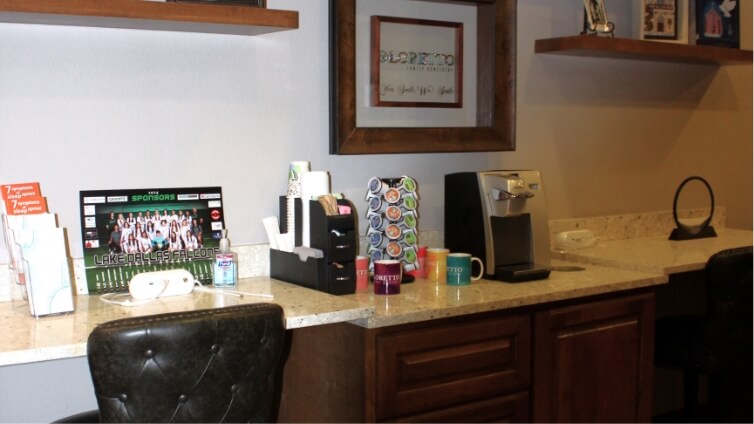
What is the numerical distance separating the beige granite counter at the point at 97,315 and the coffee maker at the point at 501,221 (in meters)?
0.61

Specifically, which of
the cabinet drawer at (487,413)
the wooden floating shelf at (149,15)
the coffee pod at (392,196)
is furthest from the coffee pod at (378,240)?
the wooden floating shelf at (149,15)

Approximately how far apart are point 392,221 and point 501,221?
0.34m

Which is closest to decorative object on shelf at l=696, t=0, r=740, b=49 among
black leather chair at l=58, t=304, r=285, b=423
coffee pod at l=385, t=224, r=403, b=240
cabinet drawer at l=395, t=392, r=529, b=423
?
coffee pod at l=385, t=224, r=403, b=240

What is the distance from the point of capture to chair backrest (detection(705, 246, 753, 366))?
2762mm

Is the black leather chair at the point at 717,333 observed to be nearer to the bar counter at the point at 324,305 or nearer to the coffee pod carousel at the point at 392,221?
the bar counter at the point at 324,305

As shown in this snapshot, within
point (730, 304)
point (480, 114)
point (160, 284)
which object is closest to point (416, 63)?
point (480, 114)

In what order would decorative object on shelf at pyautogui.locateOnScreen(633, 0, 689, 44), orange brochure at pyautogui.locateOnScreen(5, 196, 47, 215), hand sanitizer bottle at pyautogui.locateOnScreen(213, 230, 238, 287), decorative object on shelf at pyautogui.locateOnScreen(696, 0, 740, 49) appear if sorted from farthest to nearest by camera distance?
1. decorative object on shelf at pyautogui.locateOnScreen(696, 0, 740, 49)
2. decorative object on shelf at pyautogui.locateOnScreen(633, 0, 689, 44)
3. hand sanitizer bottle at pyautogui.locateOnScreen(213, 230, 238, 287)
4. orange brochure at pyautogui.locateOnScreen(5, 196, 47, 215)

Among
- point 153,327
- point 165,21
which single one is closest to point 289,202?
point 165,21

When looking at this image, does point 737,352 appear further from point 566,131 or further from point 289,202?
point 289,202

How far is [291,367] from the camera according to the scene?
2537mm

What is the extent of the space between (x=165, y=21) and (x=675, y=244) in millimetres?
2130

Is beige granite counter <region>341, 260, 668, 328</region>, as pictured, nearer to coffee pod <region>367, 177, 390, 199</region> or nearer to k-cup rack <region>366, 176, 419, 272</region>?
k-cup rack <region>366, 176, 419, 272</region>

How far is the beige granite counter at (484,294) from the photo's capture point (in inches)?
87.8

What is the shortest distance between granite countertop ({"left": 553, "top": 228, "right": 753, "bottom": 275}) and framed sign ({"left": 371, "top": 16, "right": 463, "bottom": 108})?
0.72 meters
